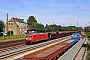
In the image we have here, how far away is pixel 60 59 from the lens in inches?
731

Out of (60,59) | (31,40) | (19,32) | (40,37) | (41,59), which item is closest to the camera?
(41,59)

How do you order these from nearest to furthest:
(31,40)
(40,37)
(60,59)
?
(60,59) → (31,40) → (40,37)

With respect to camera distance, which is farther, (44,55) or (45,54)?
(45,54)

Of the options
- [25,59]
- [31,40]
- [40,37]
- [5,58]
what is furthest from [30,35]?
[25,59]

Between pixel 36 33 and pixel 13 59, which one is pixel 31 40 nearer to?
pixel 36 33

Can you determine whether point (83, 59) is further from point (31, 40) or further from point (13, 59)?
point (31, 40)

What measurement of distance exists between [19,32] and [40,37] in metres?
48.8

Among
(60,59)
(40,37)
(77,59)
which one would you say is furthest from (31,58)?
(40,37)

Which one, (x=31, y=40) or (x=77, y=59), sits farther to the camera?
(x=31, y=40)

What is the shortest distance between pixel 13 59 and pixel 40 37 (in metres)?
18.8

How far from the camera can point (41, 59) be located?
39.8ft

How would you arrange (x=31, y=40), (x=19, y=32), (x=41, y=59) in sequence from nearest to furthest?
(x=41, y=59) → (x=31, y=40) → (x=19, y=32)

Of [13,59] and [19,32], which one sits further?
[19,32]

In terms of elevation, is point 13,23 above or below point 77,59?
above
